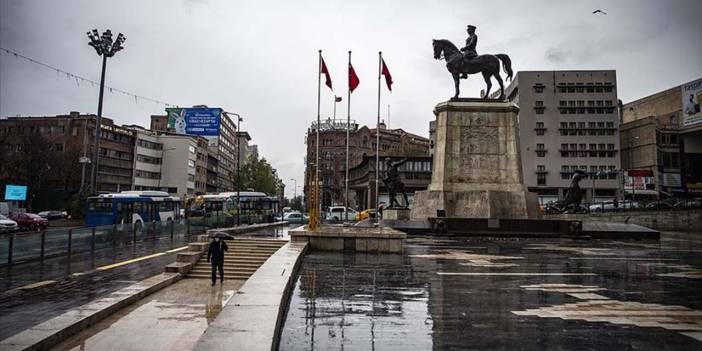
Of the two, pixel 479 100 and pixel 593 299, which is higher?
pixel 479 100

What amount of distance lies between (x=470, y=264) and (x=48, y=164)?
59.5 m

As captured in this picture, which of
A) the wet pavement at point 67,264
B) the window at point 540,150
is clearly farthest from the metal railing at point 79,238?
the window at point 540,150

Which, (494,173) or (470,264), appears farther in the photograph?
(494,173)

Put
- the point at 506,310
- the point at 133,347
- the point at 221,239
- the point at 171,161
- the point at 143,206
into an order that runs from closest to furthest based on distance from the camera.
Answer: the point at 133,347 < the point at 506,310 < the point at 221,239 < the point at 143,206 < the point at 171,161

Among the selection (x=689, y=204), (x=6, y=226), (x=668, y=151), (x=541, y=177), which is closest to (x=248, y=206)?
(x=6, y=226)

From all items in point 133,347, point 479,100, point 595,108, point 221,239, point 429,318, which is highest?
point 595,108

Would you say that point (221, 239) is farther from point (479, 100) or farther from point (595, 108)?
point (595, 108)

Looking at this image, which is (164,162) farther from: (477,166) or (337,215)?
(477,166)

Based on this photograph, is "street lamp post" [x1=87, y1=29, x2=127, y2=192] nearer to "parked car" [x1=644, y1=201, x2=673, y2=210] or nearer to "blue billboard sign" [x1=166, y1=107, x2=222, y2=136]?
"blue billboard sign" [x1=166, y1=107, x2=222, y2=136]

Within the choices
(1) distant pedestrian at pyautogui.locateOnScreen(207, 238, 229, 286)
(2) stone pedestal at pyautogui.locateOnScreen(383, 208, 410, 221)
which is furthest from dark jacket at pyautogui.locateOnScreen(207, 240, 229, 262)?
(2) stone pedestal at pyautogui.locateOnScreen(383, 208, 410, 221)

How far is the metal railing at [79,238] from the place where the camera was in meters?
15.7

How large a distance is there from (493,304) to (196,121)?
27036 mm

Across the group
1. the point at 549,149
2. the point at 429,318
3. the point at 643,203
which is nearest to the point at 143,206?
the point at 429,318

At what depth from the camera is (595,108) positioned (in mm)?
68250
